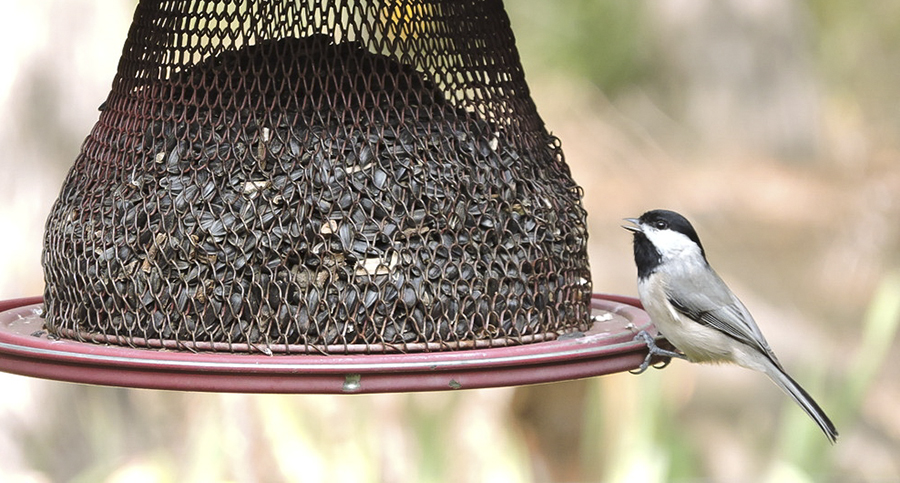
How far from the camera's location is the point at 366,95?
10.7 feet

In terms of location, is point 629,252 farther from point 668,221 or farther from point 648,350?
point 648,350

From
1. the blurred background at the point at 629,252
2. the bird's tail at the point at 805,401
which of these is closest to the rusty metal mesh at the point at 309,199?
the bird's tail at the point at 805,401

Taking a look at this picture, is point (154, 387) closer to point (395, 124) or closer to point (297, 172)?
point (297, 172)

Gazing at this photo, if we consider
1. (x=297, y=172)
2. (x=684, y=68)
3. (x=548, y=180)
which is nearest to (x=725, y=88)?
(x=684, y=68)

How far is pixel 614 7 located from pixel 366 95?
7.86 meters

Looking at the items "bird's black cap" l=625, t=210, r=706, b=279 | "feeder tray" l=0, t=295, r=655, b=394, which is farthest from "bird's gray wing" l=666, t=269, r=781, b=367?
"feeder tray" l=0, t=295, r=655, b=394

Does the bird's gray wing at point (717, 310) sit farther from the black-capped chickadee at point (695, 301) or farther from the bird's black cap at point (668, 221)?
the bird's black cap at point (668, 221)

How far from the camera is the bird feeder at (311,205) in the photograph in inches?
123

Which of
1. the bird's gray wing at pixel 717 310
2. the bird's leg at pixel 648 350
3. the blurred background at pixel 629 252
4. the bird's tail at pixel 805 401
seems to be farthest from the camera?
the blurred background at pixel 629 252

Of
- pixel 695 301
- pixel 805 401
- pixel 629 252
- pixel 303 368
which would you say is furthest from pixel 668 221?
pixel 629 252

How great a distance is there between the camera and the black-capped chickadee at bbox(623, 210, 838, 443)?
12.9ft

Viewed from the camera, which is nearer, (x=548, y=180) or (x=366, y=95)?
(x=366, y=95)

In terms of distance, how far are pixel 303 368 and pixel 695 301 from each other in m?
1.84

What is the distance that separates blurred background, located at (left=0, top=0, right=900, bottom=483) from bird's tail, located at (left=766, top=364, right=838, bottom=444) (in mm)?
1546
